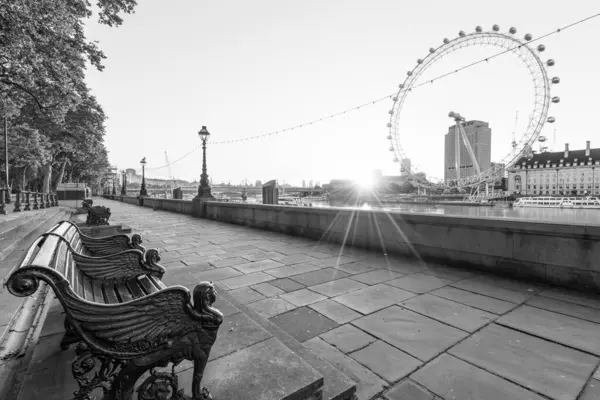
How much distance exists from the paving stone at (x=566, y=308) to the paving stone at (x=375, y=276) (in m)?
1.68

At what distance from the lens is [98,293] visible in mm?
2312

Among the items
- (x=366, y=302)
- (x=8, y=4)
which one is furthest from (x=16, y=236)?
(x=366, y=302)

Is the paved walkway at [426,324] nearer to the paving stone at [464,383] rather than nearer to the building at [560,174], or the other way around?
the paving stone at [464,383]

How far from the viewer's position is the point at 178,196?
82.3 feet

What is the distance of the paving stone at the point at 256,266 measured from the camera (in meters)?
5.02

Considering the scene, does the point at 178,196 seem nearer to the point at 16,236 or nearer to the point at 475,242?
the point at 16,236

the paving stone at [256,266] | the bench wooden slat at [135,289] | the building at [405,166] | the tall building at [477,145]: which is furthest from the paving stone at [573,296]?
the tall building at [477,145]

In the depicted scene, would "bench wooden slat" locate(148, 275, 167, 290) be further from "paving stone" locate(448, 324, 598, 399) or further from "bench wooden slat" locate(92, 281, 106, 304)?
"paving stone" locate(448, 324, 598, 399)

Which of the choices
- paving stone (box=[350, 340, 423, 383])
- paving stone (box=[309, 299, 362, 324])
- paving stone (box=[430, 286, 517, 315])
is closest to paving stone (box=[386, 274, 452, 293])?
paving stone (box=[430, 286, 517, 315])

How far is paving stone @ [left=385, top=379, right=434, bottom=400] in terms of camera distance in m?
1.95

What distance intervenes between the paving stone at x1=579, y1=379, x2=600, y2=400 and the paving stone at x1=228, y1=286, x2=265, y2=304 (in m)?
2.96

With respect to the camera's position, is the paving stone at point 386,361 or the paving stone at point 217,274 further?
the paving stone at point 217,274

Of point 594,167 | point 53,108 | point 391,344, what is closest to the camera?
point 391,344

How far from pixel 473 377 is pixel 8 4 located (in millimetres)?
11858
